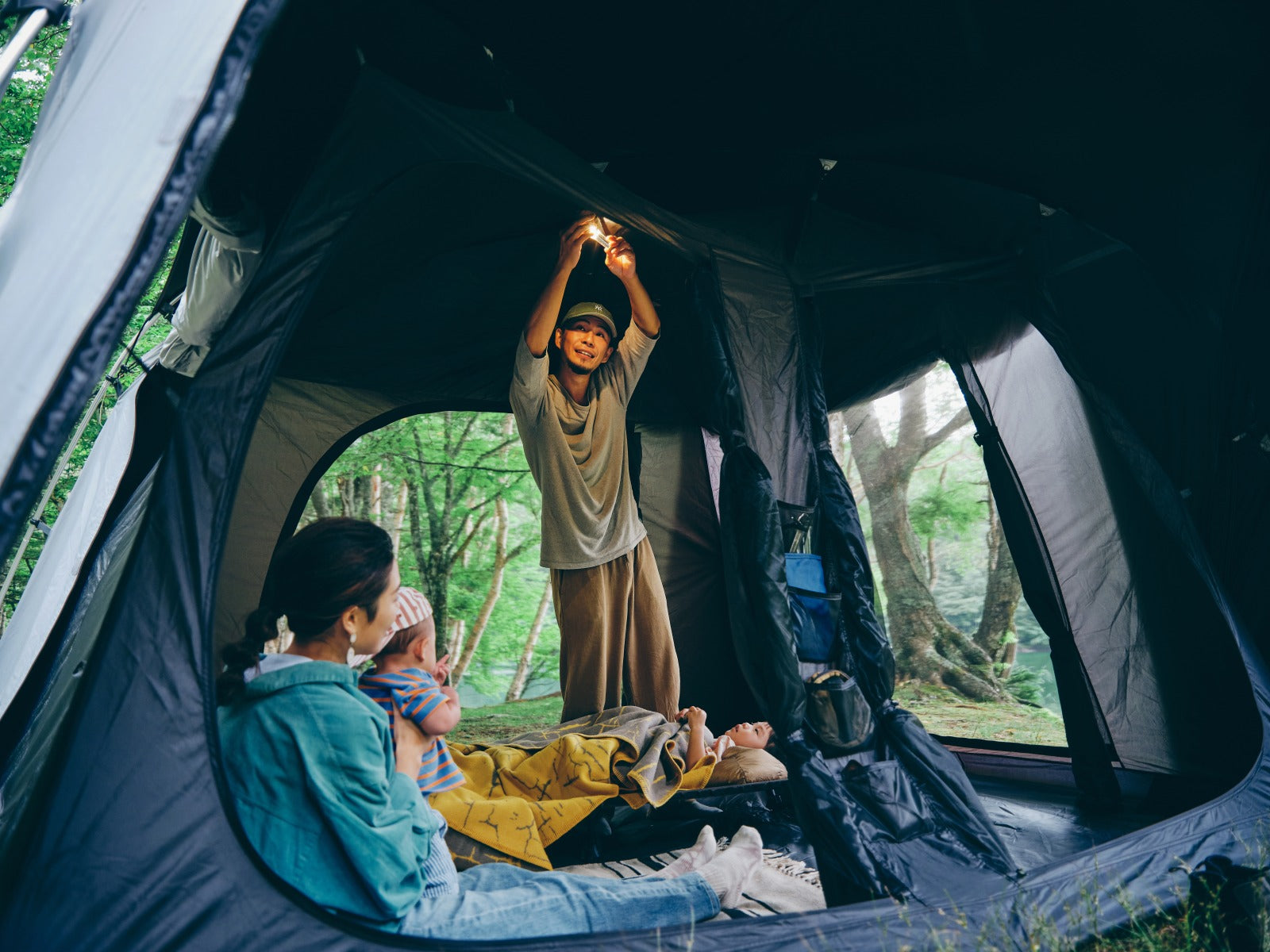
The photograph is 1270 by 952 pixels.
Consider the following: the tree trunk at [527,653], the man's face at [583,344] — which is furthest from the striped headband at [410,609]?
the tree trunk at [527,653]

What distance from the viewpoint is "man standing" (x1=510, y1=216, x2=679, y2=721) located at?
318 centimetres

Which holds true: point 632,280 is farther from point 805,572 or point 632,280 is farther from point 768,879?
point 768,879

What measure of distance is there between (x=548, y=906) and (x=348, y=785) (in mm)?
464

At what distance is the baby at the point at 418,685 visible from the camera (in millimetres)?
1532

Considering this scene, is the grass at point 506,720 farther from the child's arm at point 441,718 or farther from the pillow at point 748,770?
the child's arm at point 441,718

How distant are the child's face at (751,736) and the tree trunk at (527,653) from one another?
5.66m

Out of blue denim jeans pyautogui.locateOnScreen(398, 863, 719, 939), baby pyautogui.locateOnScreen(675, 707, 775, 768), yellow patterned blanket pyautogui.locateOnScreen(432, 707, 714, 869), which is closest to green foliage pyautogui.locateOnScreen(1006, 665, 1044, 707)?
baby pyautogui.locateOnScreen(675, 707, 775, 768)

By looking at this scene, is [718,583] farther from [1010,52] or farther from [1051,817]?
[1010,52]

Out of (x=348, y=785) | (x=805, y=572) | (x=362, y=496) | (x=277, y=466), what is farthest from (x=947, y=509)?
(x=348, y=785)

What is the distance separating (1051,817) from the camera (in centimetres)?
251

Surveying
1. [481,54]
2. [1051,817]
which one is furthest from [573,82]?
[1051,817]

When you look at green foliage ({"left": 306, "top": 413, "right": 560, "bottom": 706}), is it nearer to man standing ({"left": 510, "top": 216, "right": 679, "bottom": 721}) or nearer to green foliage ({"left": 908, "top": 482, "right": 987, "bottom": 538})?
man standing ({"left": 510, "top": 216, "right": 679, "bottom": 721})

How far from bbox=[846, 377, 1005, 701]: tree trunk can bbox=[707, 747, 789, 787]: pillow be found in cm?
366

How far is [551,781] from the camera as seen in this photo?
234 centimetres
